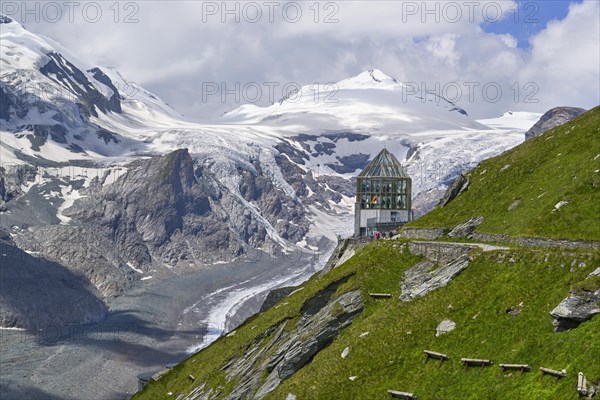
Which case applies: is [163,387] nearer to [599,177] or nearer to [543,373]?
[599,177]

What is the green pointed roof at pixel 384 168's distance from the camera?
115750mm

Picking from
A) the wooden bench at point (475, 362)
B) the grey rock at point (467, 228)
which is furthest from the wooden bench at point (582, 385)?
the grey rock at point (467, 228)

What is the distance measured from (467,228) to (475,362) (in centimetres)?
2580

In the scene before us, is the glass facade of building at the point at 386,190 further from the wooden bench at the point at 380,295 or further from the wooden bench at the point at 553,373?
the wooden bench at the point at 553,373

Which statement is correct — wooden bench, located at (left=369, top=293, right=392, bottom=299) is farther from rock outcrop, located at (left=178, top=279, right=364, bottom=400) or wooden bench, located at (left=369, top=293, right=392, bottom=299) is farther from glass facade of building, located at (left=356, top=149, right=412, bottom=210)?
glass facade of building, located at (left=356, top=149, right=412, bottom=210)

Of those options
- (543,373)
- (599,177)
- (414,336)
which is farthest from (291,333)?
(543,373)

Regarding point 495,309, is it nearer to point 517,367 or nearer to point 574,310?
point 517,367

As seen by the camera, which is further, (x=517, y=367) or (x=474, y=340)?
(x=474, y=340)

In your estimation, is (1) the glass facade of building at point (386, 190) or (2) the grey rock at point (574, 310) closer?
(2) the grey rock at point (574, 310)

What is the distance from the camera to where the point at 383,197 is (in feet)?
379

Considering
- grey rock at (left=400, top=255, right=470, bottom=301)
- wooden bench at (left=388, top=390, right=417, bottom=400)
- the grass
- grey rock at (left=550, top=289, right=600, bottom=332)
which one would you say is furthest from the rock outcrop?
grey rock at (left=550, top=289, right=600, bottom=332)

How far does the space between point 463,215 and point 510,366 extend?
3185cm

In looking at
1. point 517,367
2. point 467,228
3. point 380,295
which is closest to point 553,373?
point 517,367

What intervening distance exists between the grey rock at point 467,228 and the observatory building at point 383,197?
4370 centimetres
